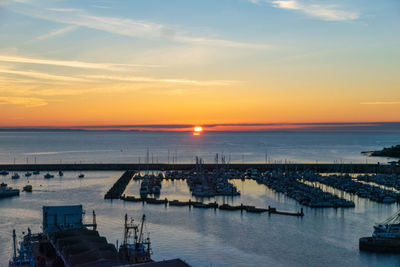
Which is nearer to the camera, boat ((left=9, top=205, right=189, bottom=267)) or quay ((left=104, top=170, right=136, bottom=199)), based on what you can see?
boat ((left=9, top=205, right=189, bottom=267))

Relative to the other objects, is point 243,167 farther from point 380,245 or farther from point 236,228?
point 380,245

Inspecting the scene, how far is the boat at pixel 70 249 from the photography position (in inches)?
658

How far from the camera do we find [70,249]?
58.2ft

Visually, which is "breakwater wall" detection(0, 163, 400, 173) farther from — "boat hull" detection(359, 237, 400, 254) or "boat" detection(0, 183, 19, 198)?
"boat hull" detection(359, 237, 400, 254)

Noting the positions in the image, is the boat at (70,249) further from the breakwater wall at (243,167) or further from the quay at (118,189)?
the breakwater wall at (243,167)

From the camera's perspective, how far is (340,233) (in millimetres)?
29359

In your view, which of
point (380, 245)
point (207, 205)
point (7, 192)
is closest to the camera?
point (380, 245)

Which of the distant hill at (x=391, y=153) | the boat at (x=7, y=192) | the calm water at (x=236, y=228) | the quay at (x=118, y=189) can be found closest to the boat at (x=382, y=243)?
the calm water at (x=236, y=228)

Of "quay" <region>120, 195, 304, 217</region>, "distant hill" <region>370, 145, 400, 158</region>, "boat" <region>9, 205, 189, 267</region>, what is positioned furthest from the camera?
"distant hill" <region>370, 145, 400, 158</region>

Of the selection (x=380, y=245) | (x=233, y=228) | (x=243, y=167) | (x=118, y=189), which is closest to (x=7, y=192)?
(x=118, y=189)

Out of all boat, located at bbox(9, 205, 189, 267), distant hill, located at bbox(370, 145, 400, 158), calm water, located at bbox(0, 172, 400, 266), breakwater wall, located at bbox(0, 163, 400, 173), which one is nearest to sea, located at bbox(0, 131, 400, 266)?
calm water, located at bbox(0, 172, 400, 266)

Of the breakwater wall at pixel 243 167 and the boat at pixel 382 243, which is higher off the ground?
the breakwater wall at pixel 243 167

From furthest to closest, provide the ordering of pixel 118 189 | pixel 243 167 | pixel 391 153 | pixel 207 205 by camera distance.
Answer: pixel 391 153 → pixel 243 167 → pixel 118 189 → pixel 207 205

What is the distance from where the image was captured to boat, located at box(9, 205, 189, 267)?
16.7 m
